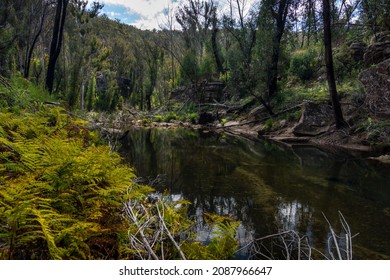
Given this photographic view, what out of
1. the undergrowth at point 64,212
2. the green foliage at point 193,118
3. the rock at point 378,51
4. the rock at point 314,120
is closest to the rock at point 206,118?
the green foliage at point 193,118

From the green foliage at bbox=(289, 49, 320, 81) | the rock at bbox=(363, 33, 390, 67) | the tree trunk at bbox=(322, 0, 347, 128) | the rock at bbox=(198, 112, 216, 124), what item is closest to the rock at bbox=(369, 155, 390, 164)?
the tree trunk at bbox=(322, 0, 347, 128)

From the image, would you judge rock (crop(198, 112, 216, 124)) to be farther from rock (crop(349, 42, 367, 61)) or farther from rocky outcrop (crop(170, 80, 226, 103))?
rock (crop(349, 42, 367, 61))

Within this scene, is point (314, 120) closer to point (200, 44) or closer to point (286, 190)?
point (286, 190)

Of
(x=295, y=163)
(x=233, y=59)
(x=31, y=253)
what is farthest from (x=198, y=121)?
(x=31, y=253)

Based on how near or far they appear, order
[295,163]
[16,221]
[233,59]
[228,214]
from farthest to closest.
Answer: [233,59] < [295,163] < [228,214] < [16,221]

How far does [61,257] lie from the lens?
1.76 m

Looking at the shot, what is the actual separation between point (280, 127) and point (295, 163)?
7844 millimetres

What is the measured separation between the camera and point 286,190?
6340mm

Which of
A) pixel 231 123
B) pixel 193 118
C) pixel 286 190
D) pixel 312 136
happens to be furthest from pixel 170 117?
pixel 286 190

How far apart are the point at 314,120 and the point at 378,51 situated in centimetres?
452

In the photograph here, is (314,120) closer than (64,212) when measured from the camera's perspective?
No

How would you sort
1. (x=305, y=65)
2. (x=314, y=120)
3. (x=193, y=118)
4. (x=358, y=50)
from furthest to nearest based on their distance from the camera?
(x=193, y=118) < (x=305, y=65) < (x=358, y=50) < (x=314, y=120)

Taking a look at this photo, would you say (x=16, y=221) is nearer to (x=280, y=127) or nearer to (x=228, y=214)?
(x=228, y=214)

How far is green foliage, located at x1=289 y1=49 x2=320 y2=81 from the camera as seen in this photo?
21161 millimetres
